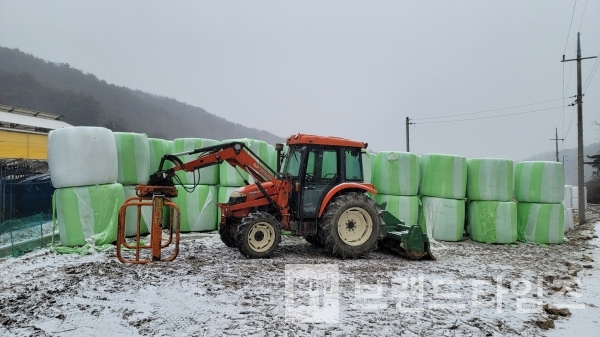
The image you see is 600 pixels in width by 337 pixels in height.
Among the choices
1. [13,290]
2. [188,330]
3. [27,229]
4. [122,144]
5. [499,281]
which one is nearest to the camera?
[188,330]

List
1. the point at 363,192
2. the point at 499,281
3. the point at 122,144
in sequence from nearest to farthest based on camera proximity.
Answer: the point at 499,281 < the point at 363,192 < the point at 122,144

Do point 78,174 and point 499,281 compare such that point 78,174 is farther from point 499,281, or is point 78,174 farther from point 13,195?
point 499,281

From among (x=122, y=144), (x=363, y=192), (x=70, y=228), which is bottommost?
(x=70, y=228)

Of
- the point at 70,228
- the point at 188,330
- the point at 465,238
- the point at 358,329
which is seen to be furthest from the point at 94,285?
the point at 465,238

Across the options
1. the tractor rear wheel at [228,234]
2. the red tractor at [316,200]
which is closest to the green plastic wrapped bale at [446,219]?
the red tractor at [316,200]

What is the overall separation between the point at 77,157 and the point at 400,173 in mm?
6434

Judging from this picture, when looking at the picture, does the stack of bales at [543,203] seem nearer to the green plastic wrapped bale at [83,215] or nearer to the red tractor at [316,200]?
the red tractor at [316,200]

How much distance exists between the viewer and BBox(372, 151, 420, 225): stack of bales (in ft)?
29.7

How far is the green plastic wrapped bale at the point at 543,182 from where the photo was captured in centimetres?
898

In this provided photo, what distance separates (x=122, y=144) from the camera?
8.26 metres

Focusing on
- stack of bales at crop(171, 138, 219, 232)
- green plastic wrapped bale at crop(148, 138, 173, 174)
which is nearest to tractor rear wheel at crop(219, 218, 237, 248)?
→ stack of bales at crop(171, 138, 219, 232)

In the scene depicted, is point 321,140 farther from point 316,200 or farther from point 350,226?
point 350,226

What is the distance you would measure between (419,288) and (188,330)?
2.90 meters

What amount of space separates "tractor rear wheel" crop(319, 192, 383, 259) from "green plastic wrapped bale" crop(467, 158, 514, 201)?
3.41m
